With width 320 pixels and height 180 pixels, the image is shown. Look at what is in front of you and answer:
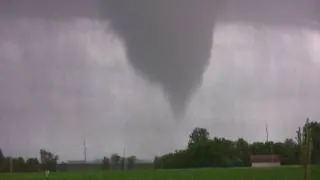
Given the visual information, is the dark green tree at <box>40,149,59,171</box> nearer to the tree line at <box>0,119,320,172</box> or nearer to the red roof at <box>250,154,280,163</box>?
the tree line at <box>0,119,320,172</box>

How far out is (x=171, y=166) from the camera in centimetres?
14900

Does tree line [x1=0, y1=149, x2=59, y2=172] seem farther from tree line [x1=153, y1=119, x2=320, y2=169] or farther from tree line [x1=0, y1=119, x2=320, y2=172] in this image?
tree line [x1=153, y1=119, x2=320, y2=169]

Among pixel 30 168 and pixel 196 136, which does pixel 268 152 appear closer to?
pixel 196 136

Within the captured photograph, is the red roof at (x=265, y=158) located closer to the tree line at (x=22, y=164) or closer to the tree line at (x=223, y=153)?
the tree line at (x=223, y=153)

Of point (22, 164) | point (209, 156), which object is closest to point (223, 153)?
point (209, 156)

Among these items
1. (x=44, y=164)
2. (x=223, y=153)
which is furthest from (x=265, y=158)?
(x=44, y=164)

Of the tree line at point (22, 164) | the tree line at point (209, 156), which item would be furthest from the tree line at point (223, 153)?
the tree line at point (22, 164)

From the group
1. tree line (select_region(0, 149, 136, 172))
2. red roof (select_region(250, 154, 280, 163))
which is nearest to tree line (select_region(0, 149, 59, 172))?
tree line (select_region(0, 149, 136, 172))

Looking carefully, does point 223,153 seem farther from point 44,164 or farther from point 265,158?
point 44,164

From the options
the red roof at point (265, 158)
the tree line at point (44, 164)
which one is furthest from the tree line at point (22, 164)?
the red roof at point (265, 158)

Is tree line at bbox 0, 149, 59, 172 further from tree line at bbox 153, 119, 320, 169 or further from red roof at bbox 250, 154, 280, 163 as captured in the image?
red roof at bbox 250, 154, 280, 163

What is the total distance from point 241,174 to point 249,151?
9179 centimetres

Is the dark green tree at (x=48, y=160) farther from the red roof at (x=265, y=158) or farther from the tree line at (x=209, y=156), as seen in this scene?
the red roof at (x=265, y=158)

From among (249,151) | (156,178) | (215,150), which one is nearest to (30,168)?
(215,150)
